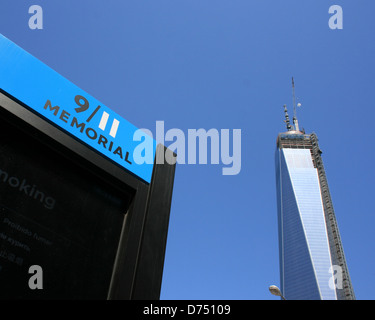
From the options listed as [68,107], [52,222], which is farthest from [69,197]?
[68,107]

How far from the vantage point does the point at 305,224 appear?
166250 millimetres

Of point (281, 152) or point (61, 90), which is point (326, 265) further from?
point (61, 90)

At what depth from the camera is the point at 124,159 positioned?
5.45 metres

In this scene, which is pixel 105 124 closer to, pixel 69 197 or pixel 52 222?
pixel 69 197

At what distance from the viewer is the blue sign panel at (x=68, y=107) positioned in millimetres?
4488

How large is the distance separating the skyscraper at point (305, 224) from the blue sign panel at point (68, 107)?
154357mm

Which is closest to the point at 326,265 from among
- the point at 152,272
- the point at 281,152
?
the point at 281,152

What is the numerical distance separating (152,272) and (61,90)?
301 cm

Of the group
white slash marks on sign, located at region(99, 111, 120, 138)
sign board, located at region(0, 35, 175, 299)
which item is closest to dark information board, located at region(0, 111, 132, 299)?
sign board, located at region(0, 35, 175, 299)

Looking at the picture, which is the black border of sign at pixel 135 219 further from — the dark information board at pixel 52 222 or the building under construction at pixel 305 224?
the building under construction at pixel 305 224

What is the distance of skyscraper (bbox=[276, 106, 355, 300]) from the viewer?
15488cm

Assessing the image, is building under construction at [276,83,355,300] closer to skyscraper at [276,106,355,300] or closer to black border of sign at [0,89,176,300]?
skyscraper at [276,106,355,300]

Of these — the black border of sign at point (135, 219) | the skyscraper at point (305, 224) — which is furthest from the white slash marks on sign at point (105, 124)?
the skyscraper at point (305, 224)

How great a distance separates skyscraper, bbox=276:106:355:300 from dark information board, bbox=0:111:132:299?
155 meters
